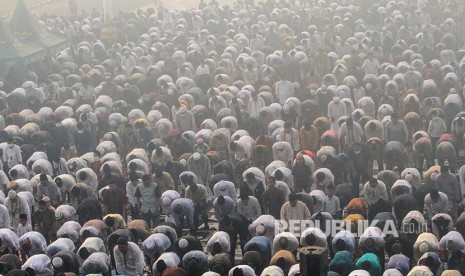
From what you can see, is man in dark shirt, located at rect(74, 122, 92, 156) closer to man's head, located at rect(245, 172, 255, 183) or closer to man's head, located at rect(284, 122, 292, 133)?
man's head, located at rect(284, 122, 292, 133)

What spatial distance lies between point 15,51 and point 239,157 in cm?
1500

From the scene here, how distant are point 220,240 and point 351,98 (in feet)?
37.3

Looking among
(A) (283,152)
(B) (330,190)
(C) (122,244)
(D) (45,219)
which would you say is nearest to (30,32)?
(A) (283,152)

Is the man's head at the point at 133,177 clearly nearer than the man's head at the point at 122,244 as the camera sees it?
No

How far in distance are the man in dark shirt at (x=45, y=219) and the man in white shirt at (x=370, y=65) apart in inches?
535

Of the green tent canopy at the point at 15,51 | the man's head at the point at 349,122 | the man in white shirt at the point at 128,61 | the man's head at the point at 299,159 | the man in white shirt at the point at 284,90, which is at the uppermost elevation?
the green tent canopy at the point at 15,51

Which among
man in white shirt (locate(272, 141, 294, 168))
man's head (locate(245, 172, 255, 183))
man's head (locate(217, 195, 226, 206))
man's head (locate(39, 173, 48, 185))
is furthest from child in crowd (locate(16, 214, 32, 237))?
man in white shirt (locate(272, 141, 294, 168))

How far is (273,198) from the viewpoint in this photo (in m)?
21.5

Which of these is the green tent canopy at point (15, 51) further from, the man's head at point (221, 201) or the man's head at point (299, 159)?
the man's head at point (221, 201)

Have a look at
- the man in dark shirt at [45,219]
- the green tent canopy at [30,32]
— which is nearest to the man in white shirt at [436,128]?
the man in dark shirt at [45,219]

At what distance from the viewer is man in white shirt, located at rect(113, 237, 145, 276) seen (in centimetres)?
1888

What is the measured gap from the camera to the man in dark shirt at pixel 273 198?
2145 centimetres

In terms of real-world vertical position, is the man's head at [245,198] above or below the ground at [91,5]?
below

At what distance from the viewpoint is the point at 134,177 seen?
875 inches
